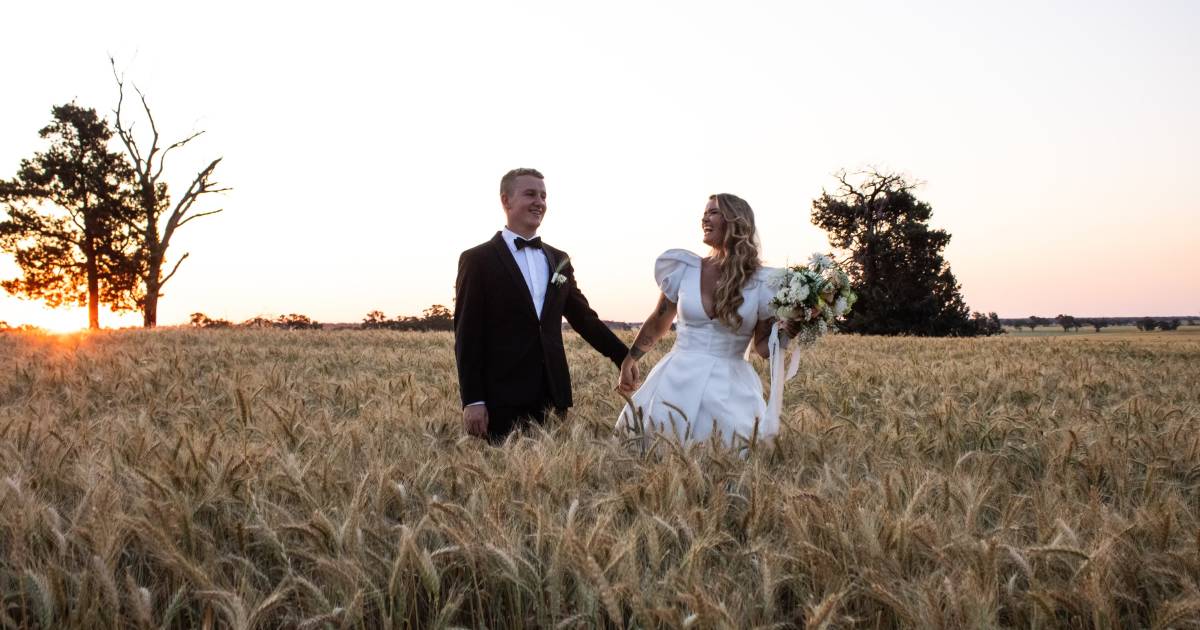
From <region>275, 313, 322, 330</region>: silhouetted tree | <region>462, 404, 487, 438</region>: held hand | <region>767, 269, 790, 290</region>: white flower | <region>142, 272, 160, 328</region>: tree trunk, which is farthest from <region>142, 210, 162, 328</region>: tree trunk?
<region>767, 269, 790, 290</region>: white flower

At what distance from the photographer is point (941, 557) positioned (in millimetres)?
2375

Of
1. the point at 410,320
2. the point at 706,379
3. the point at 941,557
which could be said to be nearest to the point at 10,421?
the point at 706,379

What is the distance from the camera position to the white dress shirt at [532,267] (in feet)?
16.6

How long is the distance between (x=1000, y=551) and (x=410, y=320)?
976 inches

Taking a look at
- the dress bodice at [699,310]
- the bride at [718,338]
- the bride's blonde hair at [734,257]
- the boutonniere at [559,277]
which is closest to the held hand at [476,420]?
the bride at [718,338]

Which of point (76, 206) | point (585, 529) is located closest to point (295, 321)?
point (76, 206)

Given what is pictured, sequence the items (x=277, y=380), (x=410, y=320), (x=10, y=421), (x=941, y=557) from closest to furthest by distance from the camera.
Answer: (x=941, y=557) → (x=10, y=421) → (x=277, y=380) → (x=410, y=320)

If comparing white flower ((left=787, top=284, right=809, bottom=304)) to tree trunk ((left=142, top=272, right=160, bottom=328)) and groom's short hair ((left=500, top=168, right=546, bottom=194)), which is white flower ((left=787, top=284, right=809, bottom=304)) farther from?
tree trunk ((left=142, top=272, right=160, bottom=328))

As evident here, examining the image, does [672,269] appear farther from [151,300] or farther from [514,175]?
[151,300]

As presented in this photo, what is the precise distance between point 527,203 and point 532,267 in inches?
17.4

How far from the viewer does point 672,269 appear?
17.0 ft

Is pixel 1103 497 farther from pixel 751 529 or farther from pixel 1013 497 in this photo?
pixel 751 529

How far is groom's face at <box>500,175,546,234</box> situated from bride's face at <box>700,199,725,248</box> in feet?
3.33

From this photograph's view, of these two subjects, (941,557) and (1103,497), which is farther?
(1103,497)
